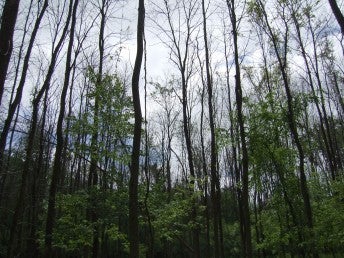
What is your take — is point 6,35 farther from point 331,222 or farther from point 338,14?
point 331,222

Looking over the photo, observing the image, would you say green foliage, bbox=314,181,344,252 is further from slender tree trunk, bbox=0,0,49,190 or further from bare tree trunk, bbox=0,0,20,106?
bare tree trunk, bbox=0,0,20,106

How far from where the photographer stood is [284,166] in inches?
536

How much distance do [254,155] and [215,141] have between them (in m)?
1.90

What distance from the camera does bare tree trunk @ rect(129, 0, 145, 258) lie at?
712 cm

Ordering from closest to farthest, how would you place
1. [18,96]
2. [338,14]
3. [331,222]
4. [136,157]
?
[338,14]
[136,157]
[18,96]
[331,222]

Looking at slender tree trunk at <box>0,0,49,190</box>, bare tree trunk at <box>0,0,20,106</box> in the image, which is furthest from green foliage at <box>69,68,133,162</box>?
bare tree trunk at <box>0,0,20,106</box>

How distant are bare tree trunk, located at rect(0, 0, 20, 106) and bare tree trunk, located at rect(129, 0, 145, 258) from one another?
3449 mm

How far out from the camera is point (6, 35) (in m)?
4.95

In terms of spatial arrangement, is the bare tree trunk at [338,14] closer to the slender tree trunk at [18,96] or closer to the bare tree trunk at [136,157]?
the bare tree trunk at [136,157]

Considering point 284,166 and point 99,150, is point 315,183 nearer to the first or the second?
point 284,166

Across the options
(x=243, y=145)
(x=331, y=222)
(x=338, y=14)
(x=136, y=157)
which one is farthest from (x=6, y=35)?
(x=331, y=222)

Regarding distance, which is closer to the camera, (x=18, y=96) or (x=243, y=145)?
(x=18, y=96)

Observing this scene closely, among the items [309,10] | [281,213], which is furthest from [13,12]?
[309,10]

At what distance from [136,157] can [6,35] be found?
3767 millimetres
